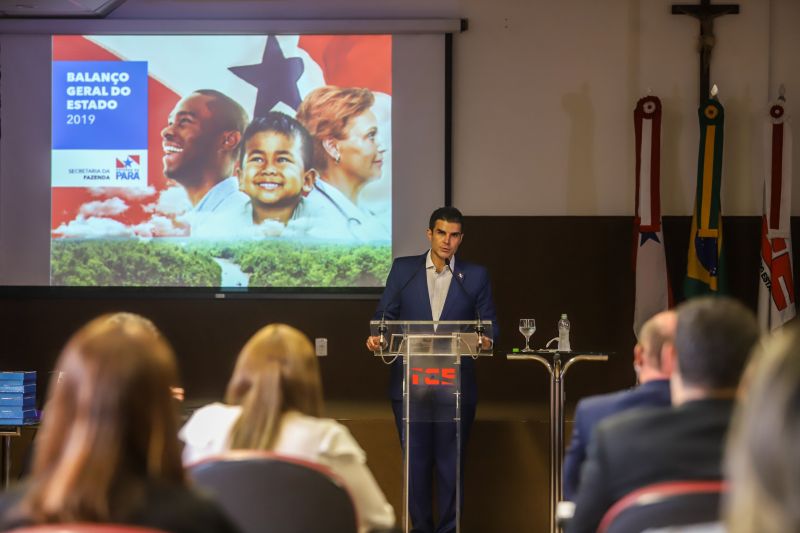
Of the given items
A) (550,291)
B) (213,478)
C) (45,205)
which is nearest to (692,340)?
(213,478)

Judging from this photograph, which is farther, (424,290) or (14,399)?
(424,290)

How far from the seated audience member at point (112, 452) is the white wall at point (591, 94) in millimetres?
5060

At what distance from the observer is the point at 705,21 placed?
21.3 feet

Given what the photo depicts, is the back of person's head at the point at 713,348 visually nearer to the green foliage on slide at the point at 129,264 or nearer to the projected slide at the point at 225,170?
the projected slide at the point at 225,170

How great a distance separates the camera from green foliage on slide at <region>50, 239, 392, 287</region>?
6539 millimetres

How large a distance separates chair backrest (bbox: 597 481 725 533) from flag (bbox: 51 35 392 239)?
482 centimetres

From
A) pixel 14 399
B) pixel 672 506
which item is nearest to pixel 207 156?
pixel 14 399

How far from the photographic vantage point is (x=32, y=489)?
63.5 inches

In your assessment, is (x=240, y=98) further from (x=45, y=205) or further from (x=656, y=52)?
(x=656, y=52)

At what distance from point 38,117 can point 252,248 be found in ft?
5.43

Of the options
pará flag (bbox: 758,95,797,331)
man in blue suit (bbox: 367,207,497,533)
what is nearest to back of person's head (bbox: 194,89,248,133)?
man in blue suit (bbox: 367,207,497,533)

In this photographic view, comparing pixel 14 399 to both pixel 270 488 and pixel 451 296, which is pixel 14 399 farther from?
pixel 270 488

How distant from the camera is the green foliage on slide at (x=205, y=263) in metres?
6.54

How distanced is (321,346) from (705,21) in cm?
327
